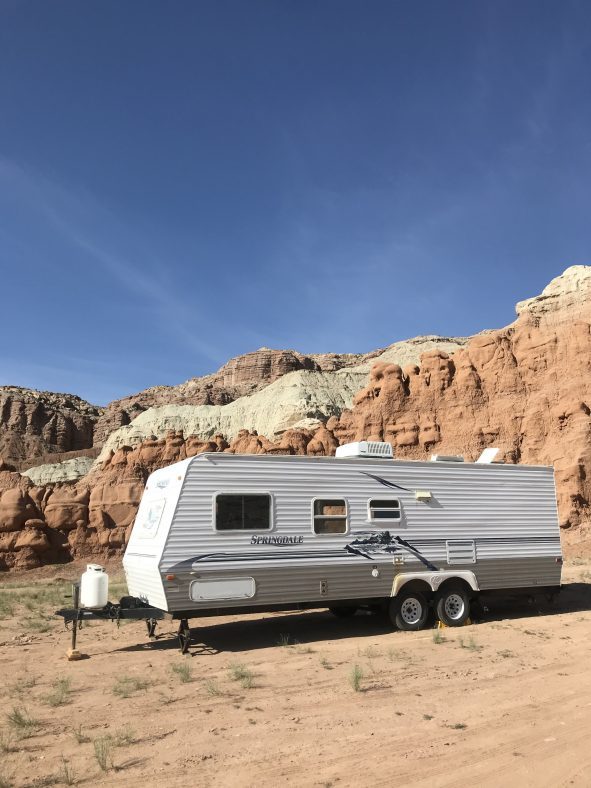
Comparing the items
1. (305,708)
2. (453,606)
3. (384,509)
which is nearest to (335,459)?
(384,509)

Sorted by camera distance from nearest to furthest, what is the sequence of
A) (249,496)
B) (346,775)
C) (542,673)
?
(346,775)
(542,673)
(249,496)

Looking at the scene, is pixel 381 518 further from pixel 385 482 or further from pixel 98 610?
pixel 98 610

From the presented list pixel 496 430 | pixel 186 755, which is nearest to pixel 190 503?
pixel 186 755

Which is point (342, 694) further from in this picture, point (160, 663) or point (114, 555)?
point (114, 555)

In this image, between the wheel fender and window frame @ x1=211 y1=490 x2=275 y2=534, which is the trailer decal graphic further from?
window frame @ x1=211 y1=490 x2=275 y2=534

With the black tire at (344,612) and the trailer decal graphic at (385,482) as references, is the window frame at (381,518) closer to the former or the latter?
the trailer decal graphic at (385,482)

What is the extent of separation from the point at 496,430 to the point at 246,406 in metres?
62.3

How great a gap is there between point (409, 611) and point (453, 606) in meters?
1.07

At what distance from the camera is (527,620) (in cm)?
1315

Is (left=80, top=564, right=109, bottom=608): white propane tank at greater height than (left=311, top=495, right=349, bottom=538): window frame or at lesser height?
lesser

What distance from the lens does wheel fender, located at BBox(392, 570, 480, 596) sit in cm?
1179

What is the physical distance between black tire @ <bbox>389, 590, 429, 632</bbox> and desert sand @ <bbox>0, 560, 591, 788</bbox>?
0.84 feet

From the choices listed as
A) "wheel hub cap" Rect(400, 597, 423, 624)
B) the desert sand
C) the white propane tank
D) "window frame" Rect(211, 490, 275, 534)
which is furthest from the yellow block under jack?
the white propane tank

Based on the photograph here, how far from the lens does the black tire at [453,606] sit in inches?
484
